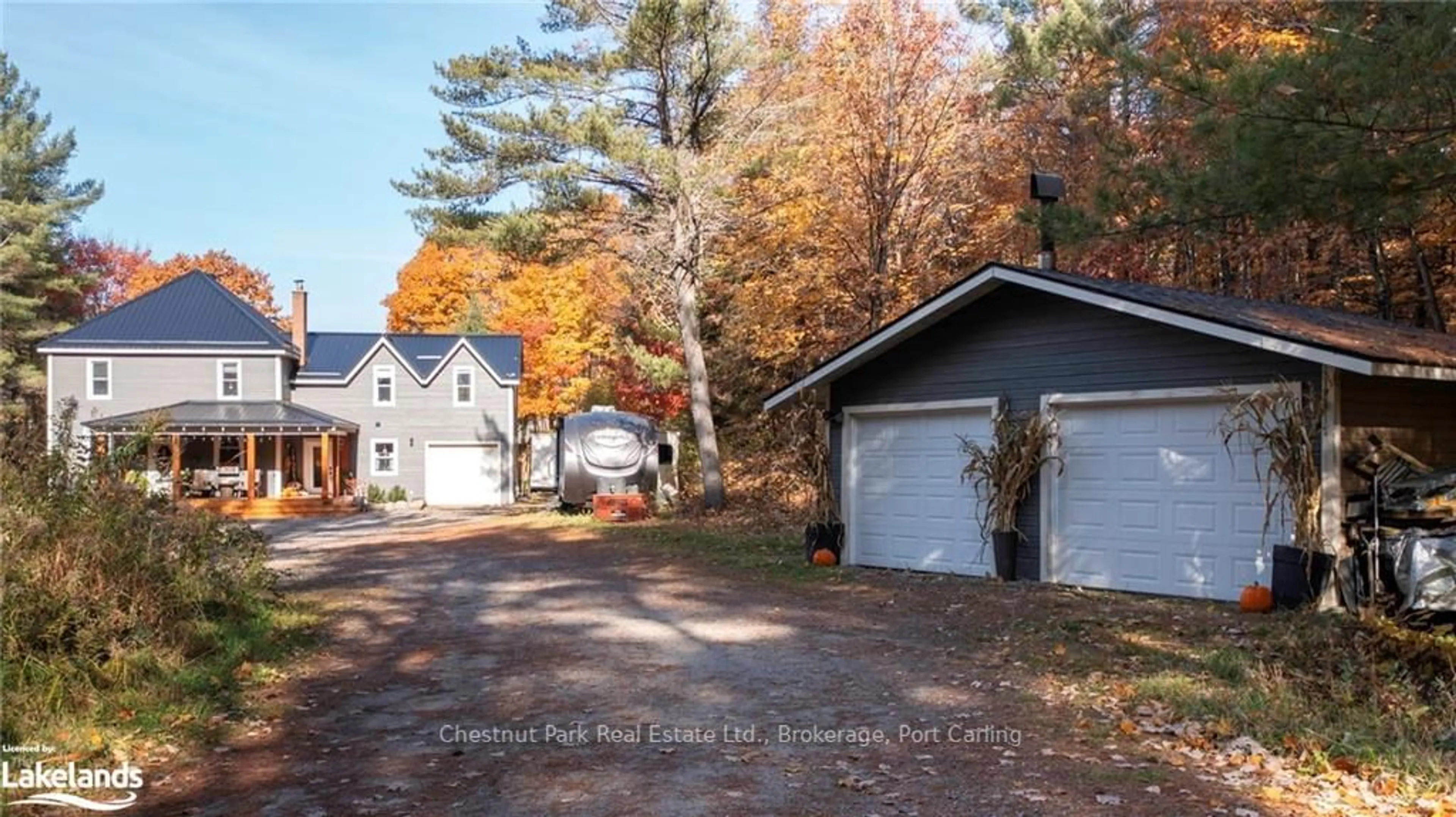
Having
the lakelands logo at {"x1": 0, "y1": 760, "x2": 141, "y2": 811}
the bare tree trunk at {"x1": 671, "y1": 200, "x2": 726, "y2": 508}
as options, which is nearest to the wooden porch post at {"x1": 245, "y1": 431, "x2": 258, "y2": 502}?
the bare tree trunk at {"x1": 671, "y1": 200, "x2": 726, "y2": 508}

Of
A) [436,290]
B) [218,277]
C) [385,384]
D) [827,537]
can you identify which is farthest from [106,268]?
[827,537]

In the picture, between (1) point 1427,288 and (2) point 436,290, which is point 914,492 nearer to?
(1) point 1427,288

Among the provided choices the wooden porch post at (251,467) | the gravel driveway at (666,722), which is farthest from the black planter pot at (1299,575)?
the wooden porch post at (251,467)

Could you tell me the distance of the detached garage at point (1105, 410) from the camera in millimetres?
9961

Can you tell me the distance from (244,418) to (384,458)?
5047mm

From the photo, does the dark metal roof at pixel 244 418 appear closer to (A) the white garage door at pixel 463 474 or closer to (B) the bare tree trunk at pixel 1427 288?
(A) the white garage door at pixel 463 474

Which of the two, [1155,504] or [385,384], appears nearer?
[1155,504]

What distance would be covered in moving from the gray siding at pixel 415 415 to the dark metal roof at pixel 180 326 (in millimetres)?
2334

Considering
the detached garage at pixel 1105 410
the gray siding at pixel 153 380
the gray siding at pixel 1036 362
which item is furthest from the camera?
the gray siding at pixel 153 380

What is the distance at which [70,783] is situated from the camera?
5008 mm

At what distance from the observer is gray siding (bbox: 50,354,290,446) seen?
3091cm

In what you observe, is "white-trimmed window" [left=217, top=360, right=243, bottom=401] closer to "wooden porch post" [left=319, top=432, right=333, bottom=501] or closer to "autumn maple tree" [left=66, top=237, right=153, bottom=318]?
"wooden porch post" [left=319, top=432, right=333, bottom=501]

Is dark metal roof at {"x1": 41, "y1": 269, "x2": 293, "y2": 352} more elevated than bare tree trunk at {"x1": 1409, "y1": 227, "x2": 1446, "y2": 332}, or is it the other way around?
dark metal roof at {"x1": 41, "y1": 269, "x2": 293, "y2": 352}

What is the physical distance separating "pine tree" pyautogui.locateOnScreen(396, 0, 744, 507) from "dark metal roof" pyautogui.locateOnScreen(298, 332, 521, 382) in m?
13.4
